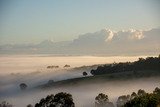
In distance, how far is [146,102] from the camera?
124 metres

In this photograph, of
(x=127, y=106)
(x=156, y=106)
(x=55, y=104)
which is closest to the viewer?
(x=156, y=106)

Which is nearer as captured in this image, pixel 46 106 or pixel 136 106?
pixel 136 106

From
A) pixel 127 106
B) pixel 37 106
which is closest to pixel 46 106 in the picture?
pixel 37 106

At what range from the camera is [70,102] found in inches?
5561

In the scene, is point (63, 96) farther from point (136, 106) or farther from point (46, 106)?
point (136, 106)

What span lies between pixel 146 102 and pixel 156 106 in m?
6.04

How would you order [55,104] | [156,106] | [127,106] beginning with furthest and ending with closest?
[55,104], [127,106], [156,106]

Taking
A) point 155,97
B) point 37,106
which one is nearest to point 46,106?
point 37,106

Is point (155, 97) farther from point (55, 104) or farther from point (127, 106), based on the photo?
point (55, 104)

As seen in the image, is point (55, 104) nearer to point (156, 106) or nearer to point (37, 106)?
point (37, 106)

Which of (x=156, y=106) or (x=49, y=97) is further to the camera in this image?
(x=49, y=97)

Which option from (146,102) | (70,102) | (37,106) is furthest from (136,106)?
(37,106)

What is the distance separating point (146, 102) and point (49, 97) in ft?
119

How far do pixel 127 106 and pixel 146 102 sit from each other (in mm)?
8302
